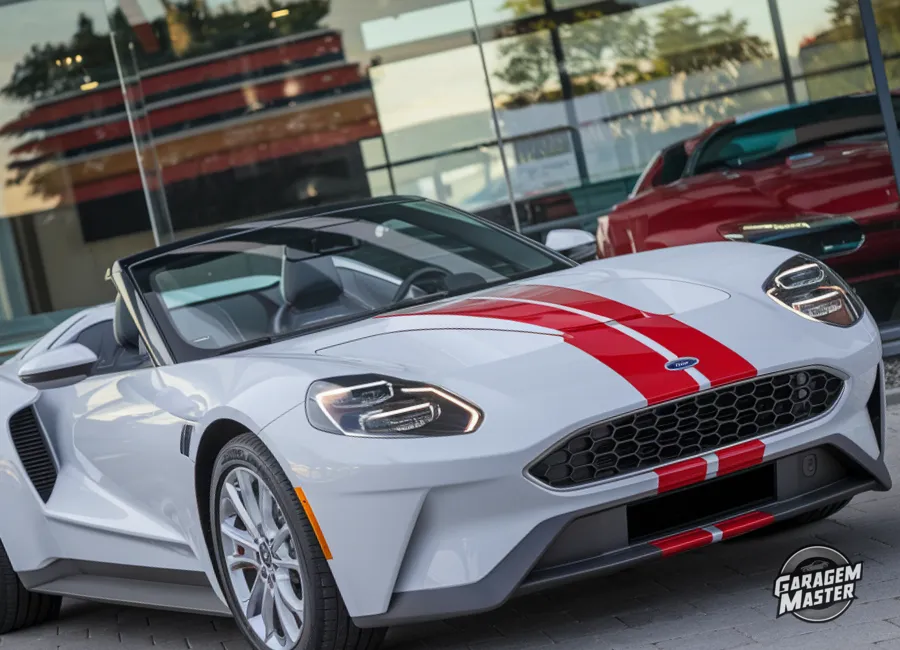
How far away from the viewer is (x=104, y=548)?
470 centimetres

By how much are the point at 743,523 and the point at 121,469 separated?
1.99 meters

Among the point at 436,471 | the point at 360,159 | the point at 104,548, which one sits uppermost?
the point at 360,159

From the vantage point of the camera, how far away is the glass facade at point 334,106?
11.5 metres

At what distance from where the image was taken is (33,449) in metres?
4.98

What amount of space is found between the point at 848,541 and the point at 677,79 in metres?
7.71

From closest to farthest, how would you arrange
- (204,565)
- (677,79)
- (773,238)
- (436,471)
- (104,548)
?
(436,471)
(204,565)
(104,548)
(773,238)
(677,79)

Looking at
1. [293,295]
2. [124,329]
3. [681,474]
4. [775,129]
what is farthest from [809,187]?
[681,474]

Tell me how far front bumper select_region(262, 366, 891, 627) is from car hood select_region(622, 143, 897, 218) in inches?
205

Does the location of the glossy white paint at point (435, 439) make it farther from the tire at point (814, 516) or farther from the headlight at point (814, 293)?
the tire at point (814, 516)

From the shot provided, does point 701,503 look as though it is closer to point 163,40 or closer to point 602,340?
point 602,340

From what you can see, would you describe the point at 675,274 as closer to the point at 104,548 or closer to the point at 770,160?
the point at 104,548

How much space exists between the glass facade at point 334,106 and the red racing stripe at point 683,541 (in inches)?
309

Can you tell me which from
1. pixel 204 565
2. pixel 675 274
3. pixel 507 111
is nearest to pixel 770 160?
pixel 507 111

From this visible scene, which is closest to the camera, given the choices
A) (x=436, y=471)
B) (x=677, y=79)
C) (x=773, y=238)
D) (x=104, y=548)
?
(x=436, y=471)
